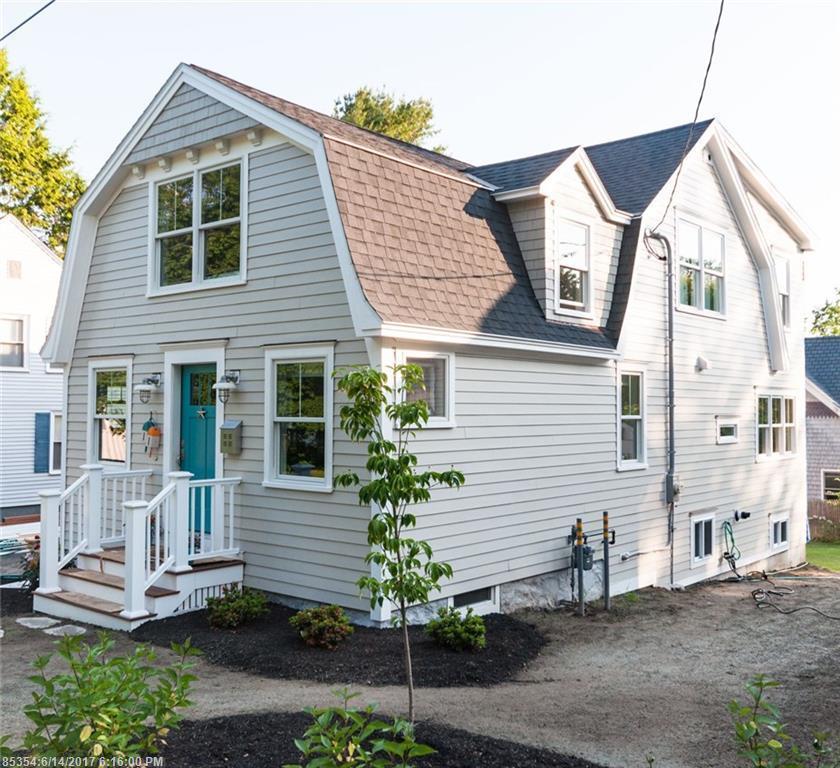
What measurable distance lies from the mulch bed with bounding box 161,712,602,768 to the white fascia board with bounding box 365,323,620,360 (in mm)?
4125

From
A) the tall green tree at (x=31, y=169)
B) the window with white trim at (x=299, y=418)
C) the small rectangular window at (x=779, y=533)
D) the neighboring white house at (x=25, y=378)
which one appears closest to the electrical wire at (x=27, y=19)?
the window with white trim at (x=299, y=418)

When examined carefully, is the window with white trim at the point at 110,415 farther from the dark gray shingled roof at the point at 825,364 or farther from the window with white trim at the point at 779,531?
the dark gray shingled roof at the point at 825,364

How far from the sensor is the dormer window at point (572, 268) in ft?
38.1

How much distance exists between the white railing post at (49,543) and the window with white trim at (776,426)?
12863 mm

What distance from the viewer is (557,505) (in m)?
11.2

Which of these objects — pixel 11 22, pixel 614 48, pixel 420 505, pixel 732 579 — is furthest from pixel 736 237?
pixel 11 22

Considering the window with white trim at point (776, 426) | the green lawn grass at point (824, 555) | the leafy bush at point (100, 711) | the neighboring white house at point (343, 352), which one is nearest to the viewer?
the leafy bush at point (100, 711)

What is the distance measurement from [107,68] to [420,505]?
8.24m

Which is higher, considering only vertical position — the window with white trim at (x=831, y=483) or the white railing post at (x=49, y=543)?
the white railing post at (x=49, y=543)

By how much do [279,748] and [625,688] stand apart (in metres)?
3.70

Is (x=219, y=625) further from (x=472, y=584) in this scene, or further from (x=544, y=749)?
(x=544, y=749)

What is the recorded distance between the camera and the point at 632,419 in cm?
1292

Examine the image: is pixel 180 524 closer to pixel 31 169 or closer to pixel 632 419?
pixel 632 419

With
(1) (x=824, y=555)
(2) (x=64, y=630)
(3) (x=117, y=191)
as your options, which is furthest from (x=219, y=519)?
(1) (x=824, y=555)
